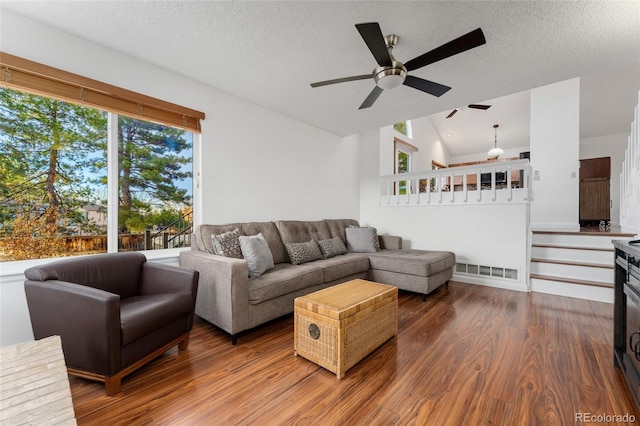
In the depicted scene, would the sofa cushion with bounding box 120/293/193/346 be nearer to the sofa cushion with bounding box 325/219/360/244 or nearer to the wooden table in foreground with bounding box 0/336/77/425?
the wooden table in foreground with bounding box 0/336/77/425

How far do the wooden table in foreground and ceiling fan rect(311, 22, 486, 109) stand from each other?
234 cm

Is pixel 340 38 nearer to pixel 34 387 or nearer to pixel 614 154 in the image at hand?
pixel 34 387

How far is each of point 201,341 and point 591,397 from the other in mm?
2680

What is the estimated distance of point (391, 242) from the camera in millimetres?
4281

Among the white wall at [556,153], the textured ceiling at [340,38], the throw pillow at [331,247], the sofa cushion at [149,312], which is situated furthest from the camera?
the white wall at [556,153]

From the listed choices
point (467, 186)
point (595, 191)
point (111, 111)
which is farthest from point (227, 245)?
point (595, 191)

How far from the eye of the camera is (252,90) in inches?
125

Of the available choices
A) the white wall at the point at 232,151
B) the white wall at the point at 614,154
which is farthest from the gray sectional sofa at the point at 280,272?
the white wall at the point at 614,154

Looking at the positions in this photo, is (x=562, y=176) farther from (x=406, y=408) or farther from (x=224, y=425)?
(x=224, y=425)

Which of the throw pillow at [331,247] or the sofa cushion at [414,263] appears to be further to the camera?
the throw pillow at [331,247]

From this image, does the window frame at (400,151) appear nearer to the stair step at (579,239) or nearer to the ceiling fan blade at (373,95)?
the stair step at (579,239)

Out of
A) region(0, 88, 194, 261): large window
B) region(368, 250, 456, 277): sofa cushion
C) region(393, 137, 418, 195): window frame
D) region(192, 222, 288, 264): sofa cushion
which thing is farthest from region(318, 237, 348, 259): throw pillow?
region(393, 137, 418, 195): window frame

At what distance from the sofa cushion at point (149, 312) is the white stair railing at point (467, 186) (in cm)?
387

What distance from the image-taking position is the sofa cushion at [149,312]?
1.55 m
